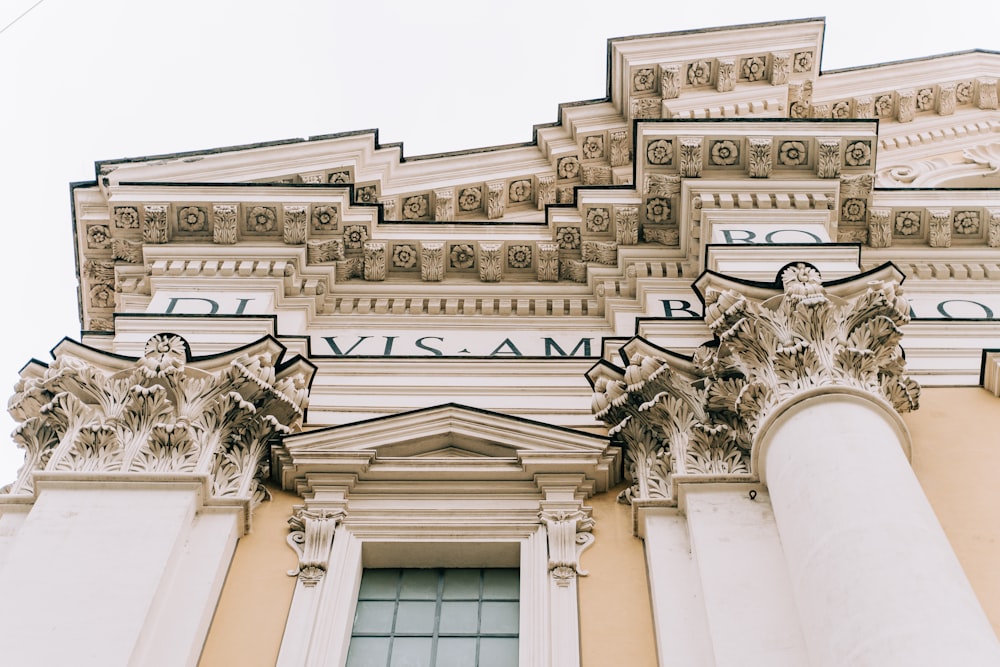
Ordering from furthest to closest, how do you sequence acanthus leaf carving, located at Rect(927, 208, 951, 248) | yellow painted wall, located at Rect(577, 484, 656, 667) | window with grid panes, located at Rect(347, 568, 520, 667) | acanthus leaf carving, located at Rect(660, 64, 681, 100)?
acanthus leaf carving, located at Rect(660, 64, 681, 100) → acanthus leaf carving, located at Rect(927, 208, 951, 248) → window with grid panes, located at Rect(347, 568, 520, 667) → yellow painted wall, located at Rect(577, 484, 656, 667)

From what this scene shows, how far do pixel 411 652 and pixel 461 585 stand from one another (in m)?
0.98

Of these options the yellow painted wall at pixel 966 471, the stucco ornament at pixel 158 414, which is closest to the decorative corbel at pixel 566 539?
the stucco ornament at pixel 158 414

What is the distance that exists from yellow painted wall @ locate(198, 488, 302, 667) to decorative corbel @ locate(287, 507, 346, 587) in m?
0.09

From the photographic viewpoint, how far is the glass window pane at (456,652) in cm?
1169

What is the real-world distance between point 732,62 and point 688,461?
10.2 metres

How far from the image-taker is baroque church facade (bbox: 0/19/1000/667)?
36.3 ft

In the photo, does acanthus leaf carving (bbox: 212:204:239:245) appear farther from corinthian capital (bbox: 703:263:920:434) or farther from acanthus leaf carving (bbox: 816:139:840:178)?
acanthus leaf carving (bbox: 816:139:840:178)

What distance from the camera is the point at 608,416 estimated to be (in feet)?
44.2

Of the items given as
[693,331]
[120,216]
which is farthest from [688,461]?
[120,216]

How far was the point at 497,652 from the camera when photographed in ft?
38.7

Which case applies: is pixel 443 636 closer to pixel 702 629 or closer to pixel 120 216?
pixel 702 629

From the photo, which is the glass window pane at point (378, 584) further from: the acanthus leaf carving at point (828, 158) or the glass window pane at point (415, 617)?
the acanthus leaf carving at point (828, 158)

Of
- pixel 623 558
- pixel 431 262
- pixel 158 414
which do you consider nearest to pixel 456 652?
pixel 623 558

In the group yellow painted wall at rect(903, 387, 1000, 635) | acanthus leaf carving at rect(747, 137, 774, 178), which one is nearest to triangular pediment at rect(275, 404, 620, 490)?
yellow painted wall at rect(903, 387, 1000, 635)
